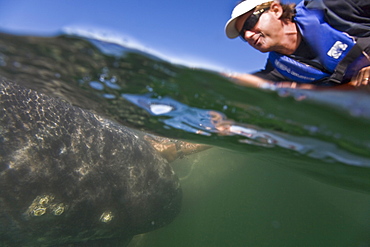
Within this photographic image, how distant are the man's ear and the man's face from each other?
0.08 feet

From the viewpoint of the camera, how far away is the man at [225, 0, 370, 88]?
317 cm

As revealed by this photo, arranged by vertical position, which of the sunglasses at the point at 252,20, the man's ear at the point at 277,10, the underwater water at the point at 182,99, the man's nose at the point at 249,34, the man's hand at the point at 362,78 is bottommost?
the underwater water at the point at 182,99

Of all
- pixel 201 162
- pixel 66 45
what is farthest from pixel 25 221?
pixel 201 162

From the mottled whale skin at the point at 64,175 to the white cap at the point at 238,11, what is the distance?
5.55m

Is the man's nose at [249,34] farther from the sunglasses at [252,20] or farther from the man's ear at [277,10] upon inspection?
the man's ear at [277,10]

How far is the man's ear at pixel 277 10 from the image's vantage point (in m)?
3.58

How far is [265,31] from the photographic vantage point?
144 inches

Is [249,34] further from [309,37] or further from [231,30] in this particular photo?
[309,37]

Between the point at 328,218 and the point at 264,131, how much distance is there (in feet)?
108

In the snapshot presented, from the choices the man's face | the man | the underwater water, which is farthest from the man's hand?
the man's face

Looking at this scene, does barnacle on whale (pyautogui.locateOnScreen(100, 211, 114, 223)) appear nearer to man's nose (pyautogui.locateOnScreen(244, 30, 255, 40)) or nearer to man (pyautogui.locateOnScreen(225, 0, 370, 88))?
man (pyautogui.locateOnScreen(225, 0, 370, 88))

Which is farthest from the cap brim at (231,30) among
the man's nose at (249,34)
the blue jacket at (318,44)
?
the blue jacket at (318,44)

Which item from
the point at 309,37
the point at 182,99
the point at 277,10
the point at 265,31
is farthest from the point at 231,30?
the point at 182,99

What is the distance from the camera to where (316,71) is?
3545mm
